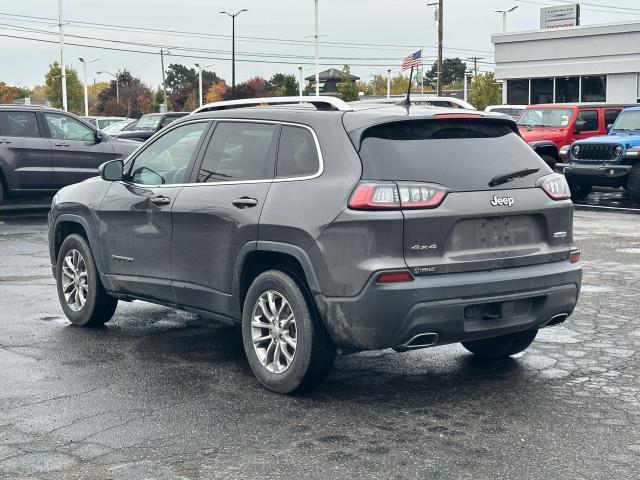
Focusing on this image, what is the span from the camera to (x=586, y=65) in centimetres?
4784

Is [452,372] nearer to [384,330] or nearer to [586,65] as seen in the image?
[384,330]

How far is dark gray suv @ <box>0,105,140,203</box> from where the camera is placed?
57.8ft

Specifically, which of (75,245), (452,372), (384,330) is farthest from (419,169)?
(75,245)

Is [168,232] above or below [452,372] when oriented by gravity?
above

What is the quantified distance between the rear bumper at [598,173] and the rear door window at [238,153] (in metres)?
14.3

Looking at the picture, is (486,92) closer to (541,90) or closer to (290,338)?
(541,90)

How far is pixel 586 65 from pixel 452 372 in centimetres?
4372

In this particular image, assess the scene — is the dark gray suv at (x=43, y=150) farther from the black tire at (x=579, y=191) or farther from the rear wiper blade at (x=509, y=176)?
the rear wiper blade at (x=509, y=176)

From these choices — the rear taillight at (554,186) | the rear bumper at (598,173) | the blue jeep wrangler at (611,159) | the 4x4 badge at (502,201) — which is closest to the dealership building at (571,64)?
the blue jeep wrangler at (611,159)

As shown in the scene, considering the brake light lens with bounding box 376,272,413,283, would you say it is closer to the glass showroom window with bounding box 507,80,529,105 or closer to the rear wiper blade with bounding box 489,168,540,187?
the rear wiper blade with bounding box 489,168,540,187

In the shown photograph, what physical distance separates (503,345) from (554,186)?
1.24 m

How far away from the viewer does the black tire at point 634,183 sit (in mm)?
19500

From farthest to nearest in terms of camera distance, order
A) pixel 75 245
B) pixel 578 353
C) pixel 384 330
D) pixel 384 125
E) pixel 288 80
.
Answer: pixel 288 80 → pixel 75 245 → pixel 578 353 → pixel 384 125 → pixel 384 330

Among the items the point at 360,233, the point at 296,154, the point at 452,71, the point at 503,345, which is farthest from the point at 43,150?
the point at 452,71
